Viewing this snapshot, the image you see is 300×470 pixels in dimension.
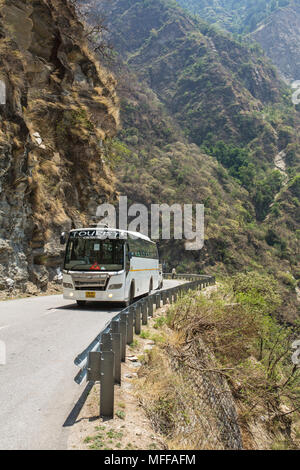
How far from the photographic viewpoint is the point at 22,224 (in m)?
19.6

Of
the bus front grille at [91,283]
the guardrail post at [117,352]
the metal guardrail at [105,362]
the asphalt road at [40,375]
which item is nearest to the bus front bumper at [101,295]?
the bus front grille at [91,283]

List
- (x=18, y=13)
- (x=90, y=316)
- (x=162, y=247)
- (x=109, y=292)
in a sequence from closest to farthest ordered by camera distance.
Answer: (x=90, y=316) < (x=109, y=292) < (x=18, y=13) < (x=162, y=247)

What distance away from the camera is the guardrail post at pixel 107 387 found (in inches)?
182

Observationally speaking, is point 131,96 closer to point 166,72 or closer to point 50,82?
point 166,72

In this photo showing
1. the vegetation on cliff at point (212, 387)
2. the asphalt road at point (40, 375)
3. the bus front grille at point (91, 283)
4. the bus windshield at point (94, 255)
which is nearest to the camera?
the asphalt road at point (40, 375)

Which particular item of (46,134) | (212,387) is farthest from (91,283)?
(46,134)

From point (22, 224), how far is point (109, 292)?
27.5 ft

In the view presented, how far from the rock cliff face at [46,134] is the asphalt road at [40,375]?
7.39 m

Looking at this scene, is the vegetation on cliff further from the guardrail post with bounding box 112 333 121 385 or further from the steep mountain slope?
the steep mountain slope

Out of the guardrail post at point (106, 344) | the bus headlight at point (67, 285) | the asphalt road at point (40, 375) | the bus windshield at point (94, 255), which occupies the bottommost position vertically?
the asphalt road at point (40, 375)

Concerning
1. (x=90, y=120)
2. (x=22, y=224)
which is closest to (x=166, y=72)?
(x=90, y=120)

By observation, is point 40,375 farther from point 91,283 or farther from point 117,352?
point 91,283

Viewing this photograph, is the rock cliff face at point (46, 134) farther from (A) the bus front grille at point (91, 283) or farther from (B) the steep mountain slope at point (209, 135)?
(B) the steep mountain slope at point (209, 135)
